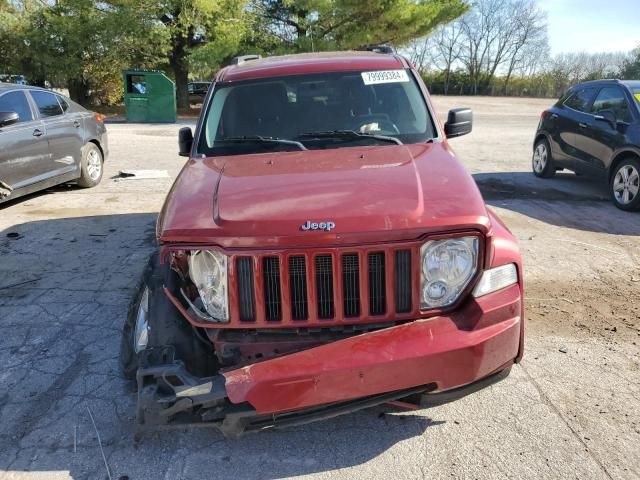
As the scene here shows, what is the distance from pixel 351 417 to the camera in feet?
9.84

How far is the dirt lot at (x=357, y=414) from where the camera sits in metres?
2.64

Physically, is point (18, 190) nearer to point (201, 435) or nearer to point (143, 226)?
point (143, 226)

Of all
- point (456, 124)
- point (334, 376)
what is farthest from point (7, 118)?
point (334, 376)

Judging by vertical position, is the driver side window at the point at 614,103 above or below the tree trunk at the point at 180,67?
below

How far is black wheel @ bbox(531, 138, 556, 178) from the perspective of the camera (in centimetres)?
966

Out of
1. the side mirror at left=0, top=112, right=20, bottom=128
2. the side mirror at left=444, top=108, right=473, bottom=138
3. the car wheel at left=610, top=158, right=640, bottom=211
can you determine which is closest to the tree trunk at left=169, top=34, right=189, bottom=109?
the side mirror at left=0, top=112, right=20, bottom=128

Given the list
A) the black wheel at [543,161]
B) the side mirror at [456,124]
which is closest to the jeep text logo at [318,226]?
the side mirror at [456,124]

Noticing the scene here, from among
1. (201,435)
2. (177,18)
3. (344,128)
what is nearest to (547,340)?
(344,128)

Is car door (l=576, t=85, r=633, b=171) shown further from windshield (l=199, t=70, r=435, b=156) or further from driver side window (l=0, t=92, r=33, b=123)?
driver side window (l=0, t=92, r=33, b=123)

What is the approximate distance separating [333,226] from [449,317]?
0.71m

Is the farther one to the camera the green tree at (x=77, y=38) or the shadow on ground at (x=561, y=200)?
the green tree at (x=77, y=38)

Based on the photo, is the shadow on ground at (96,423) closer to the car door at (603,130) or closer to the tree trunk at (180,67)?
the car door at (603,130)

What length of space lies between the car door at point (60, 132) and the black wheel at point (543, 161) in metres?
8.10

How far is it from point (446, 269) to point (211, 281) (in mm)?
1125
